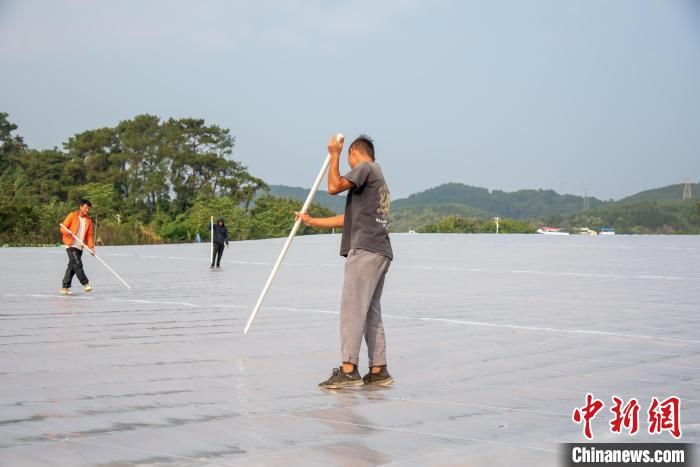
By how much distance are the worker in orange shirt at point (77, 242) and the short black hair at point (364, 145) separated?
10737 mm

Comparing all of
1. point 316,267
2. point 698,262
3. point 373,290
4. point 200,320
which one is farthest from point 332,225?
point 698,262

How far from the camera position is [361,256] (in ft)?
27.5

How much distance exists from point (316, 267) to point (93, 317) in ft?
48.8

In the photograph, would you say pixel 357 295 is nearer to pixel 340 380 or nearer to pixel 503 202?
pixel 340 380

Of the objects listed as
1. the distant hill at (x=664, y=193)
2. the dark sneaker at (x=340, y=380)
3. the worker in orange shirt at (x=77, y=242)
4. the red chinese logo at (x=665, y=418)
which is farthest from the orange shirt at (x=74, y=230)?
the distant hill at (x=664, y=193)

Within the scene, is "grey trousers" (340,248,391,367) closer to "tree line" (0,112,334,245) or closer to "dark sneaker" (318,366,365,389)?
"dark sneaker" (318,366,365,389)

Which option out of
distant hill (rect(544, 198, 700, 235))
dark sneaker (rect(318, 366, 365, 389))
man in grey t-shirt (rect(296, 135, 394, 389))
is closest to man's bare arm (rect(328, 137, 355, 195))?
man in grey t-shirt (rect(296, 135, 394, 389))

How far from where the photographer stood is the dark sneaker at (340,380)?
8172mm

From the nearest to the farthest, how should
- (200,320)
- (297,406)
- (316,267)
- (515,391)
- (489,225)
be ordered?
(297,406), (515,391), (200,320), (316,267), (489,225)

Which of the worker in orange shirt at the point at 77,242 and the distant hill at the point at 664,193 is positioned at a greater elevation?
the distant hill at the point at 664,193

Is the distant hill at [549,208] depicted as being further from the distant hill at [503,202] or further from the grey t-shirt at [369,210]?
the grey t-shirt at [369,210]

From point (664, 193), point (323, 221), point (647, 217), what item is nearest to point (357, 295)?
point (323, 221)

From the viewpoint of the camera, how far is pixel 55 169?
252ft

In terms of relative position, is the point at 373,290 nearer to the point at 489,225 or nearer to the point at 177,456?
the point at 177,456
